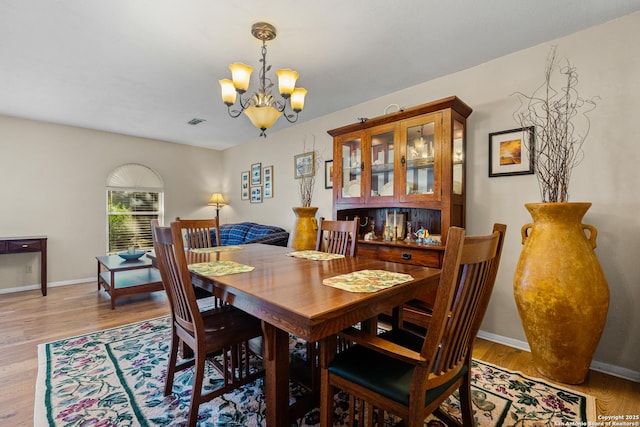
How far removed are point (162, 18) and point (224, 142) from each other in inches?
144

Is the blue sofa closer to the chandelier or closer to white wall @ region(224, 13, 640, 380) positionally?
the chandelier

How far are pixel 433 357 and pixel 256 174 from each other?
4737 mm

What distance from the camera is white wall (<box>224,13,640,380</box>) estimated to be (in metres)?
1.95

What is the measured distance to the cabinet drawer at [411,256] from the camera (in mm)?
2422

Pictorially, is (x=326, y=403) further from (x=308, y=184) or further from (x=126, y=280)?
(x=126, y=280)

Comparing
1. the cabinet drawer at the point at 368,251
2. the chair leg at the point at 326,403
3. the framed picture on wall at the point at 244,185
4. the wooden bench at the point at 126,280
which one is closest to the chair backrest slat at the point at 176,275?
the chair leg at the point at 326,403

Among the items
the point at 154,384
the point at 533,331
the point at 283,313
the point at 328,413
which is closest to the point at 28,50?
the point at 154,384

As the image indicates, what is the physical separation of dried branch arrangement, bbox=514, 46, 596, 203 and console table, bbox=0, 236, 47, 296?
556 cm

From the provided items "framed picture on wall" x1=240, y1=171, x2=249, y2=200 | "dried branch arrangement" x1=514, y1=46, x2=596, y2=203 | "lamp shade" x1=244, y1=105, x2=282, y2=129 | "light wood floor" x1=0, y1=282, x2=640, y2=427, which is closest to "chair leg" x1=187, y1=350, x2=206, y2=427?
"light wood floor" x1=0, y1=282, x2=640, y2=427

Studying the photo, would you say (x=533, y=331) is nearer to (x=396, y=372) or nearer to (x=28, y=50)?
(x=396, y=372)

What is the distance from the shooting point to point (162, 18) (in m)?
1.96

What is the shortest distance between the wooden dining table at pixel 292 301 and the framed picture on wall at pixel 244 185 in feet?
13.1

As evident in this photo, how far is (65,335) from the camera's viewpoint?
2.62m

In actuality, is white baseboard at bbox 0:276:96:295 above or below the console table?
below
